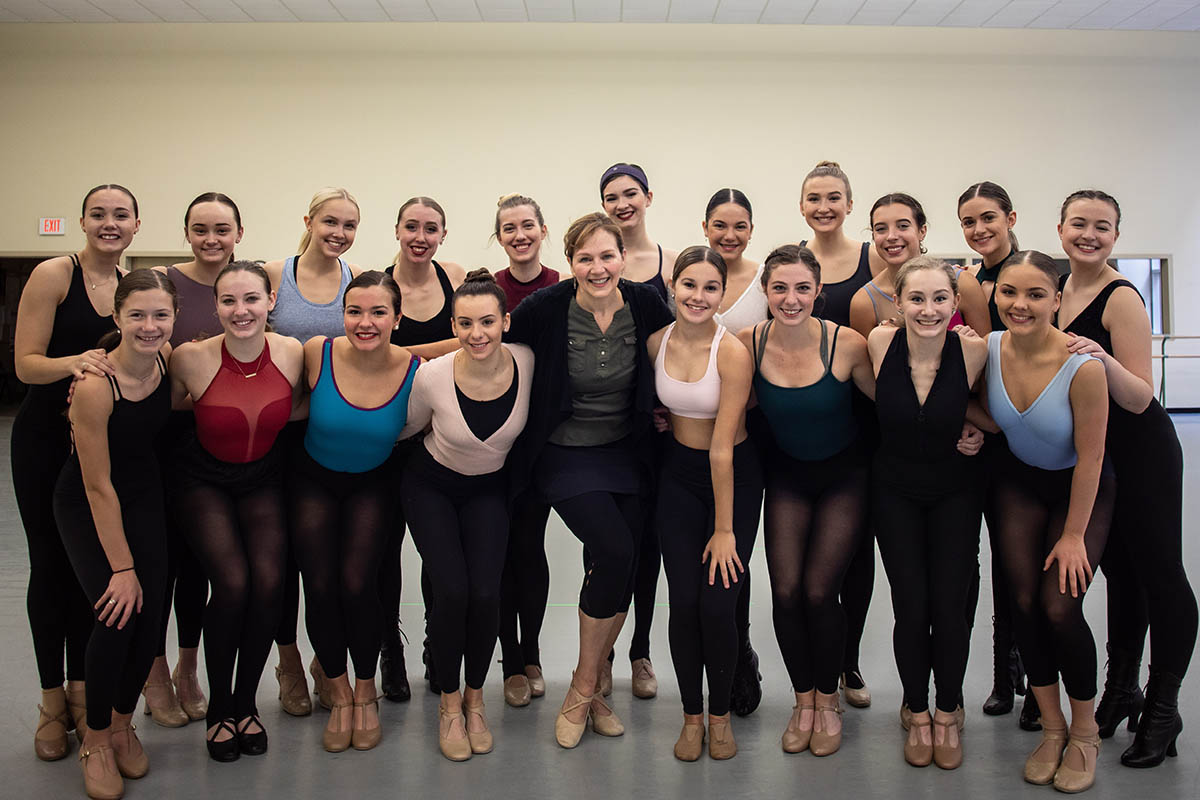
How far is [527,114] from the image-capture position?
10484mm

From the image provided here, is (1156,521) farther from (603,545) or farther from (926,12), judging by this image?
(926,12)

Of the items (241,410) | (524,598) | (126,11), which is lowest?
(524,598)

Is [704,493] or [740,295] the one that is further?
[740,295]

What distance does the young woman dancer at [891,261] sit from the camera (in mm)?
2932

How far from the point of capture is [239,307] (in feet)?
8.47

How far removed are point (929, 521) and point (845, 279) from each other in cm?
94

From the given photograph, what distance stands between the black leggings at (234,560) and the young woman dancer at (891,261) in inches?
77.1

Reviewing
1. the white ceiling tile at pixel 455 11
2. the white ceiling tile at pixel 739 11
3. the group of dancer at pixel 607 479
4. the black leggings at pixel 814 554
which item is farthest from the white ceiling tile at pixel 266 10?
the black leggings at pixel 814 554

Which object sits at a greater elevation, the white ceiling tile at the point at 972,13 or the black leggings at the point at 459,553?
the white ceiling tile at the point at 972,13

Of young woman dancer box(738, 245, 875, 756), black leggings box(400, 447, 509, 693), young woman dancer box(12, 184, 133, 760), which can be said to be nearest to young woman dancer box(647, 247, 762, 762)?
young woman dancer box(738, 245, 875, 756)

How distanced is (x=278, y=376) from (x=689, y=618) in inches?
55.1

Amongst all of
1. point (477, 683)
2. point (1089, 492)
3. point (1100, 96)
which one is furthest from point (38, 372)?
point (1100, 96)

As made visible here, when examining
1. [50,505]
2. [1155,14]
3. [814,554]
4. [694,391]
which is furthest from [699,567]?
[1155,14]

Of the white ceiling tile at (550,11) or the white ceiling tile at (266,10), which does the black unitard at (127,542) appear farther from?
the white ceiling tile at (266,10)
